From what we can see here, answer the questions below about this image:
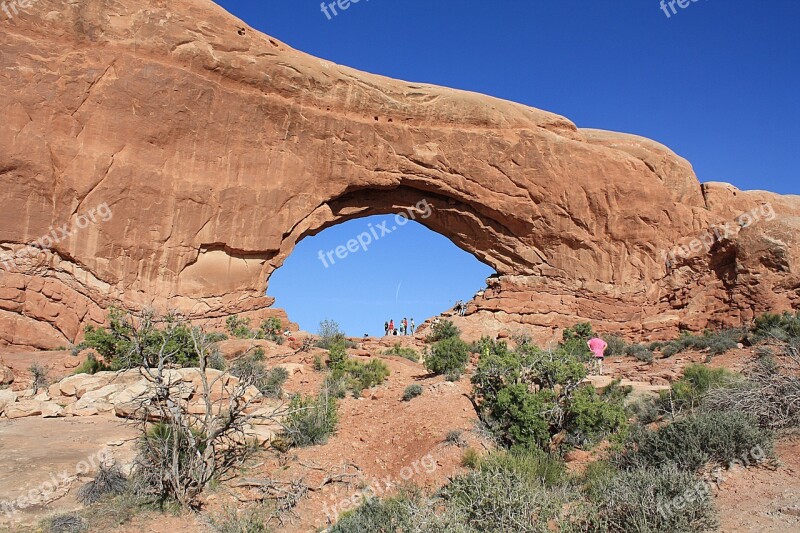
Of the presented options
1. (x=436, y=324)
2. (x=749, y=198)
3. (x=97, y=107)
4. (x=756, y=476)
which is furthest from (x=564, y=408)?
(x=749, y=198)

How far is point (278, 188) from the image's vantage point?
21.5m

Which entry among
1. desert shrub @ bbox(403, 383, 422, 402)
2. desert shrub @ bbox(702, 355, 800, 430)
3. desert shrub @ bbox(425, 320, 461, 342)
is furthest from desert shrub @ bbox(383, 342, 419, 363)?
desert shrub @ bbox(702, 355, 800, 430)

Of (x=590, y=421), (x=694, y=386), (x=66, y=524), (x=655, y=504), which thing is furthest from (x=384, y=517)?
(x=694, y=386)

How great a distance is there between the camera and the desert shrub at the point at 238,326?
766 inches

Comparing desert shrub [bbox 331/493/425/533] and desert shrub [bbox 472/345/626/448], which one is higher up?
desert shrub [bbox 472/345/626/448]

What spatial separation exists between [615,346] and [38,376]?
1740cm

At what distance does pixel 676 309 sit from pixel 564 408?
17015 millimetres

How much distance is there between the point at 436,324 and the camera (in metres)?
22.3

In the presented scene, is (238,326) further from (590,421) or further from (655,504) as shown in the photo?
(655,504)

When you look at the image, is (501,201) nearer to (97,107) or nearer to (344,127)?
(344,127)

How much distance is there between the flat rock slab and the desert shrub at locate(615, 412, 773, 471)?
686 cm

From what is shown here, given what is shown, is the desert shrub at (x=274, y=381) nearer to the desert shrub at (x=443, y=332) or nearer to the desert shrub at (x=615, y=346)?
the desert shrub at (x=443, y=332)

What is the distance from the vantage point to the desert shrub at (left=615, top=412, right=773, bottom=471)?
681cm

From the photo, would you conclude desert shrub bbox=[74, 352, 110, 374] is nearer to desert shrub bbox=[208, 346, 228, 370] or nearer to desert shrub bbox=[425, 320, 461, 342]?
desert shrub bbox=[208, 346, 228, 370]
